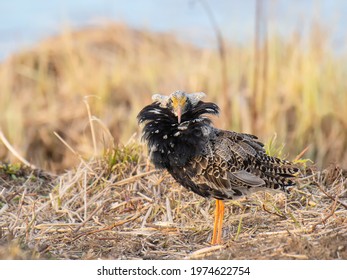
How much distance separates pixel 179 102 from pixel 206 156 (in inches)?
17.8

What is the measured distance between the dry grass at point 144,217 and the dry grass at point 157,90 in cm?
263

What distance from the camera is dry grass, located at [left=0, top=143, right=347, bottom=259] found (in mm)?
4625

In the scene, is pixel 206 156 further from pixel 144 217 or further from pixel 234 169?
pixel 144 217

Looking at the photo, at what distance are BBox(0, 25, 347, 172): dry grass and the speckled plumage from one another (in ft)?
12.3

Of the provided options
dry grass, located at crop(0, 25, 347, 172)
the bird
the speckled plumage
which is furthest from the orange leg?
dry grass, located at crop(0, 25, 347, 172)

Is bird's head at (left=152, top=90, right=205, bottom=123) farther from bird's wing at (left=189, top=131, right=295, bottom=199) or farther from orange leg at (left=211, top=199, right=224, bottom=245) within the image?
orange leg at (left=211, top=199, right=224, bottom=245)

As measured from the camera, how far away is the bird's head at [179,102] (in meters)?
5.04

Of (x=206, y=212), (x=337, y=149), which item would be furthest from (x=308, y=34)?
(x=206, y=212)

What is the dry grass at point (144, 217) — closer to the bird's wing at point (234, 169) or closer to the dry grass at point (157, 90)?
the bird's wing at point (234, 169)

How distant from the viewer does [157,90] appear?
11.2 meters

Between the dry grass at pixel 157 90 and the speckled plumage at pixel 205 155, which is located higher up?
the dry grass at pixel 157 90

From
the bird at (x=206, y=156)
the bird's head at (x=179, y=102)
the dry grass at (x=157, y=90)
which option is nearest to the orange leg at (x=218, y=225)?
the bird at (x=206, y=156)

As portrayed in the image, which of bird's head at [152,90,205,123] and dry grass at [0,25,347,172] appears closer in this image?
bird's head at [152,90,205,123]

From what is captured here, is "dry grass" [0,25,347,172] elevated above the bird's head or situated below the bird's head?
above
